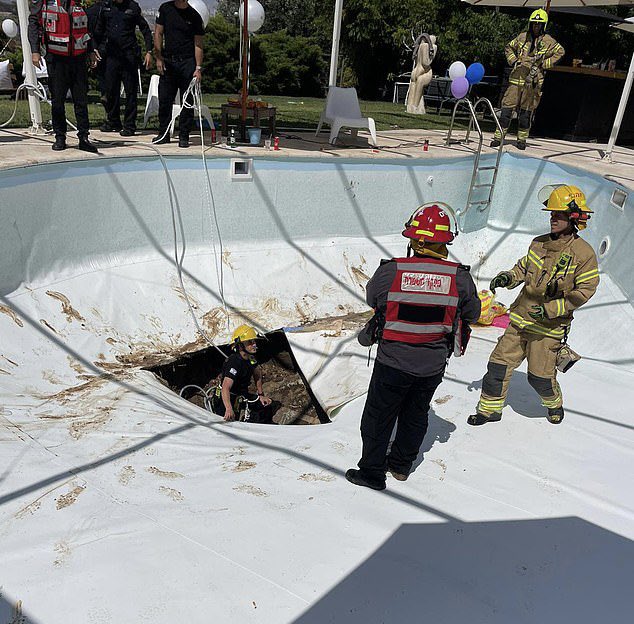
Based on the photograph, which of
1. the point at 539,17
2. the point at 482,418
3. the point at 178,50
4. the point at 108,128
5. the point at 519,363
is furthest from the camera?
the point at 539,17

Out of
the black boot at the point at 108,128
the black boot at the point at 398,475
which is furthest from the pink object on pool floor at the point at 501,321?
the black boot at the point at 108,128

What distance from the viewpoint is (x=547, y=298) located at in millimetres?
3660

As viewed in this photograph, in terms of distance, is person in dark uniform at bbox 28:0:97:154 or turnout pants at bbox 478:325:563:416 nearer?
turnout pants at bbox 478:325:563:416

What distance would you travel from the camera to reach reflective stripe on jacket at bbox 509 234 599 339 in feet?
11.4

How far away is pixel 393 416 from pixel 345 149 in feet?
19.6

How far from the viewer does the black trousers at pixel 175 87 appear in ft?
22.3

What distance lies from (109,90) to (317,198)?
10.1ft

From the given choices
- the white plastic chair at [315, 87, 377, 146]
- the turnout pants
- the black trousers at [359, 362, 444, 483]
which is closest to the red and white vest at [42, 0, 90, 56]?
the white plastic chair at [315, 87, 377, 146]

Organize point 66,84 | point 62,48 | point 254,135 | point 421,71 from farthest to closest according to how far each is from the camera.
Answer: point 421,71, point 254,135, point 66,84, point 62,48

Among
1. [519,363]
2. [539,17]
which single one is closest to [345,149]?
[539,17]

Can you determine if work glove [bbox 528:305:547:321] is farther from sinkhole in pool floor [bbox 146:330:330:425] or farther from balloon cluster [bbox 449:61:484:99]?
balloon cluster [bbox 449:61:484:99]

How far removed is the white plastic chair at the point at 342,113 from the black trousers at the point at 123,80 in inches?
112

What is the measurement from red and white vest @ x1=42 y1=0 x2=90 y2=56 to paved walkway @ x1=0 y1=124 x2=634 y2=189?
1.03 metres

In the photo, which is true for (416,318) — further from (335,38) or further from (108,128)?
(335,38)
